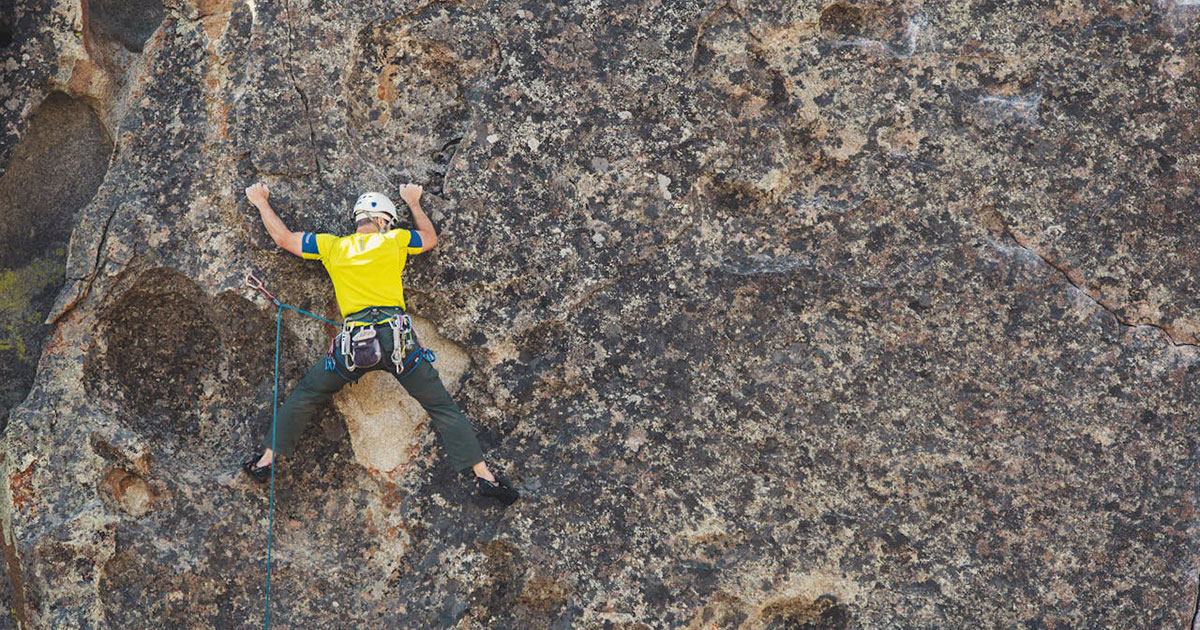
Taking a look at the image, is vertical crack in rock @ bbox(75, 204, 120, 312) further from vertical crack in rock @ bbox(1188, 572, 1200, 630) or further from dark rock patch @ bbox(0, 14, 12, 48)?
vertical crack in rock @ bbox(1188, 572, 1200, 630)

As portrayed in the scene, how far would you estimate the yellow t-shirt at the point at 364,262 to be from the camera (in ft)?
16.2

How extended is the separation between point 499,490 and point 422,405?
505 millimetres

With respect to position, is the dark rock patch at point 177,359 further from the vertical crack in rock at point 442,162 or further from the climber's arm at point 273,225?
the vertical crack in rock at point 442,162

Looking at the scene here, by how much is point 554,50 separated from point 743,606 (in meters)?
2.62

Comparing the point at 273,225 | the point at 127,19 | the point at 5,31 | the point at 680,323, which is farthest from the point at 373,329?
the point at 5,31

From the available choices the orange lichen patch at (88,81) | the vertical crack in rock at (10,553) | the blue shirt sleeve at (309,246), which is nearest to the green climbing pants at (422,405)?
the blue shirt sleeve at (309,246)

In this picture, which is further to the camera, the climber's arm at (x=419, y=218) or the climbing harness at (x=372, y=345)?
the climber's arm at (x=419, y=218)

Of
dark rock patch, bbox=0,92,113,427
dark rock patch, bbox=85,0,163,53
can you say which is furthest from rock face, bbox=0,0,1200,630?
dark rock patch, bbox=85,0,163,53

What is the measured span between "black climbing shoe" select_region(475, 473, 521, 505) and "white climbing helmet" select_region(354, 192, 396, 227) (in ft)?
3.95

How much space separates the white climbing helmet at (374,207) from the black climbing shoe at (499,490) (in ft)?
3.95

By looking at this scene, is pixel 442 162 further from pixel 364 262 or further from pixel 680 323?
pixel 680 323

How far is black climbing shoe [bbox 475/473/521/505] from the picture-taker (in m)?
5.07

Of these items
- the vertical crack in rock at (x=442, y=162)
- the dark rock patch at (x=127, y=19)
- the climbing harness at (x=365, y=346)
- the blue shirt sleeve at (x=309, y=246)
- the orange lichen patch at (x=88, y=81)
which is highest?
the dark rock patch at (x=127, y=19)

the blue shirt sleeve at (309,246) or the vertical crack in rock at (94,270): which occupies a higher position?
the blue shirt sleeve at (309,246)
